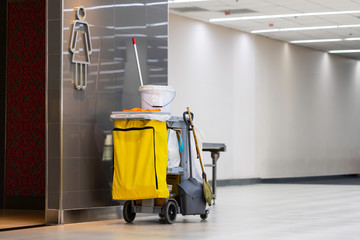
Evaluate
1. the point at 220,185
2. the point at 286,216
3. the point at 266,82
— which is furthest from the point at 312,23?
the point at 286,216

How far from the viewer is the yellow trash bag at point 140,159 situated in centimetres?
718

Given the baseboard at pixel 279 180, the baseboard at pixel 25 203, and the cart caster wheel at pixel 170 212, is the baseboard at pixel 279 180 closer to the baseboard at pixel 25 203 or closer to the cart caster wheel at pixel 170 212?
the baseboard at pixel 25 203

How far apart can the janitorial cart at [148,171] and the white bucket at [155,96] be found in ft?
Result: 0.89

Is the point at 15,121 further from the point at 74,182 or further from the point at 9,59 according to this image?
the point at 74,182

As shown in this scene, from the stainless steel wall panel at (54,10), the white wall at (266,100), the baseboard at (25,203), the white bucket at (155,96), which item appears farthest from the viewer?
the white wall at (266,100)

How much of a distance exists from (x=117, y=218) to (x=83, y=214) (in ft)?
1.92

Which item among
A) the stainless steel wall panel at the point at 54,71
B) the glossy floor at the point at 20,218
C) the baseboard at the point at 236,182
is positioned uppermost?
the stainless steel wall panel at the point at 54,71

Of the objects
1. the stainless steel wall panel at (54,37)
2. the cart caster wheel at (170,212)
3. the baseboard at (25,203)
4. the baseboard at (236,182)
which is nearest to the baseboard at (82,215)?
the cart caster wheel at (170,212)

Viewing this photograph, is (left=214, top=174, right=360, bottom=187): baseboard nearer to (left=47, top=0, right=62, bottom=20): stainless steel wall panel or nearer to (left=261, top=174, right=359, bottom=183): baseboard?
(left=261, top=174, right=359, bottom=183): baseboard

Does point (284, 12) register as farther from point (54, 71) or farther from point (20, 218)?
point (20, 218)

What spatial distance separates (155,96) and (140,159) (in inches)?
31.7

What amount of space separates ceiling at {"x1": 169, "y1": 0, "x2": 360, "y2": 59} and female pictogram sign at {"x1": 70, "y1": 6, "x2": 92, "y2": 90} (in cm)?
533

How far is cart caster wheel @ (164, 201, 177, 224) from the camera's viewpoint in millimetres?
7262

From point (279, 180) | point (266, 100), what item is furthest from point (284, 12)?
point (279, 180)
